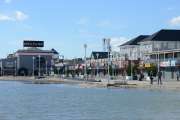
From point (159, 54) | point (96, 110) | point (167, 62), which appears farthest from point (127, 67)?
point (96, 110)

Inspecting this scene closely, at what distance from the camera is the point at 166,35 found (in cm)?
16175

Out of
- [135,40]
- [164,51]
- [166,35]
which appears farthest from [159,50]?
[135,40]

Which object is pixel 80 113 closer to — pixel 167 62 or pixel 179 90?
pixel 179 90

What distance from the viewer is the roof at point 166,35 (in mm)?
159225

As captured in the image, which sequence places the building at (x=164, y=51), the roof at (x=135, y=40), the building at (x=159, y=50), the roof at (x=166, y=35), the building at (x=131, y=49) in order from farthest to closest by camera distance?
the roof at (x=135, y=40)
the building at (x=131, y=49)
the roof at (x=166, y=35)
the building at (x=159, y=50)
the building at (x=164, y=51)

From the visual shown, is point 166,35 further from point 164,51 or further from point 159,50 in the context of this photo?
point 164,51

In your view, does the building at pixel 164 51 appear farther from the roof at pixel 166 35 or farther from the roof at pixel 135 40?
the roof at pixel 135 40

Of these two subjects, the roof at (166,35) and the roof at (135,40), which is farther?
the roof at (135,40)

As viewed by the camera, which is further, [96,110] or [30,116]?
[96,110]

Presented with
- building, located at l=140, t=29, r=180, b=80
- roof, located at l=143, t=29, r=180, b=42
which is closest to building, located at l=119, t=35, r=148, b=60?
building, located at l=140, t=29, r=180, b=80

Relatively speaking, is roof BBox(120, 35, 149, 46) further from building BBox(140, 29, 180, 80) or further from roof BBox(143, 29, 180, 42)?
roof BBox(143, 29, 180, 42)

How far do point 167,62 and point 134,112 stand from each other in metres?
84.9

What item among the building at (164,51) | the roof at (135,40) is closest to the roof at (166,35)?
the building at (164,51)

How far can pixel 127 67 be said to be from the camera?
146125 mm
